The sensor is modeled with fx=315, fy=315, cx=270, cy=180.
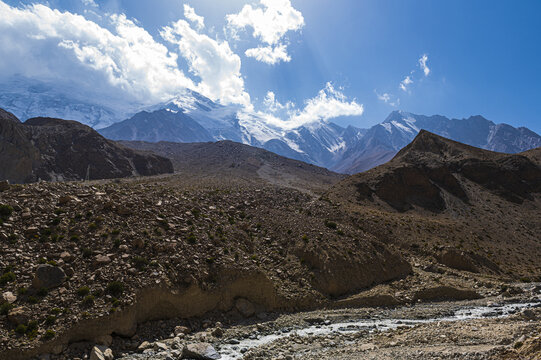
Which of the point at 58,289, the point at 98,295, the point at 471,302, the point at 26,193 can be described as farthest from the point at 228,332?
the point at 471,302

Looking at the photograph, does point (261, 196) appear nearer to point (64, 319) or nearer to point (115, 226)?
point (115, 226)

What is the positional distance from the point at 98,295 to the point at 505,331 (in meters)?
24.8

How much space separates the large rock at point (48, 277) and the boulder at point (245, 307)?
40.3ft

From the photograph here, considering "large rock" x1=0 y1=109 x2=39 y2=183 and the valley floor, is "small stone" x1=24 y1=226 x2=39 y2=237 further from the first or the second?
"large rock" x1=0 y1=109 x2=39 y2=183

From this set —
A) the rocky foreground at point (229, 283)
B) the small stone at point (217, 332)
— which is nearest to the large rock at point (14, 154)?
the rocky foreground at point (229, 283)

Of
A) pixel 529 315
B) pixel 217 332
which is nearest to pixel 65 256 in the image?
pixel 217 332

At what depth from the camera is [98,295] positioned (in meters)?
20.1

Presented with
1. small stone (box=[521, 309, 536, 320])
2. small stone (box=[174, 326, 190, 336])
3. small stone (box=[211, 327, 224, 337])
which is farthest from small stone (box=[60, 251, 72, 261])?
small stone (box=[521, 309, 536, 320])

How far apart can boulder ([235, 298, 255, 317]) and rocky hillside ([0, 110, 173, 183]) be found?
85.4 metres

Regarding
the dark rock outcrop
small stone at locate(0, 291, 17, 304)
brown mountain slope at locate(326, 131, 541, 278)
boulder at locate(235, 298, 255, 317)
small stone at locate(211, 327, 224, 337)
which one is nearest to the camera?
small stone at locate(0, 291, 17, 304)

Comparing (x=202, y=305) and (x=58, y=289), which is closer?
(x=58, y=289)

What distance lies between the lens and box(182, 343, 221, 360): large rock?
1872 cm

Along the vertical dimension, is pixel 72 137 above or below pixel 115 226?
above

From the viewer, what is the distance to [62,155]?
416 ft
